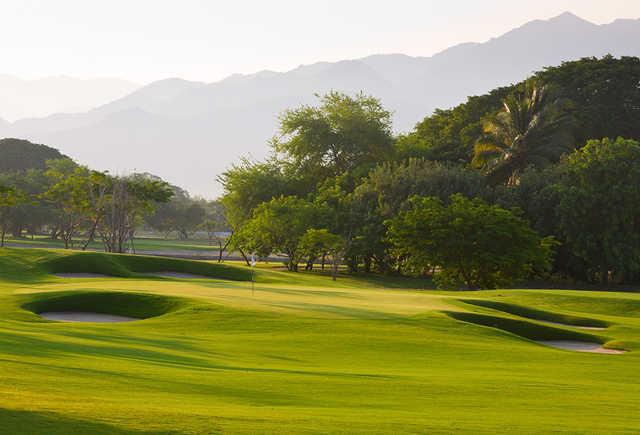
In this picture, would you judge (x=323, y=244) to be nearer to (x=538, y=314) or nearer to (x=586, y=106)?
(x=538, y=314)

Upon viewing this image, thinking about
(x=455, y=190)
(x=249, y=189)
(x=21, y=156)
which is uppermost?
(x=21, y=156)

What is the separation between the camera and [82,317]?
27.7 m

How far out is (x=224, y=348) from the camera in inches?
742

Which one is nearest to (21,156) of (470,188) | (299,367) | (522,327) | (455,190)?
(455,190)

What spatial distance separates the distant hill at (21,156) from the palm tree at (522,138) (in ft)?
298

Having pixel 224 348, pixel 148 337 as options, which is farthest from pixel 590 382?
pixel 148 337

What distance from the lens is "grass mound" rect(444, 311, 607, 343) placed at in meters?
27.2

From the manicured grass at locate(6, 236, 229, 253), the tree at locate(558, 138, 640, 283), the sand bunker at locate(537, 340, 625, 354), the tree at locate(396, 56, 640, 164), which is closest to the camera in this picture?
the sand bunker at locate(537, 340, 625, 354)

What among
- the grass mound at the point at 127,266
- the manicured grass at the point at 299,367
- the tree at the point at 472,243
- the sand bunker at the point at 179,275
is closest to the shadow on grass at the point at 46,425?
the manicured grass at the point at 299,367

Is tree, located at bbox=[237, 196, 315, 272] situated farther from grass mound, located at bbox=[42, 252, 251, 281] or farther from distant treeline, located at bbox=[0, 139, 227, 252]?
grass mound, located at bbox=[42, 252, 251, 281]

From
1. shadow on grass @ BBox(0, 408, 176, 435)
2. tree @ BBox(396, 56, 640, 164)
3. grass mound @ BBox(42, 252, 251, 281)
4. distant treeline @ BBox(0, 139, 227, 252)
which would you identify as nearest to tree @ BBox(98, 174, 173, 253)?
distant treeline @ BBox(0, 139, 227, 252)

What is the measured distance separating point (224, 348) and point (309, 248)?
4227 cm

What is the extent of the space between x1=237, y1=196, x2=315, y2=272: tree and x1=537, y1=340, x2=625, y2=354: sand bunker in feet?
120

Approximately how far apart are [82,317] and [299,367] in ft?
45.9
